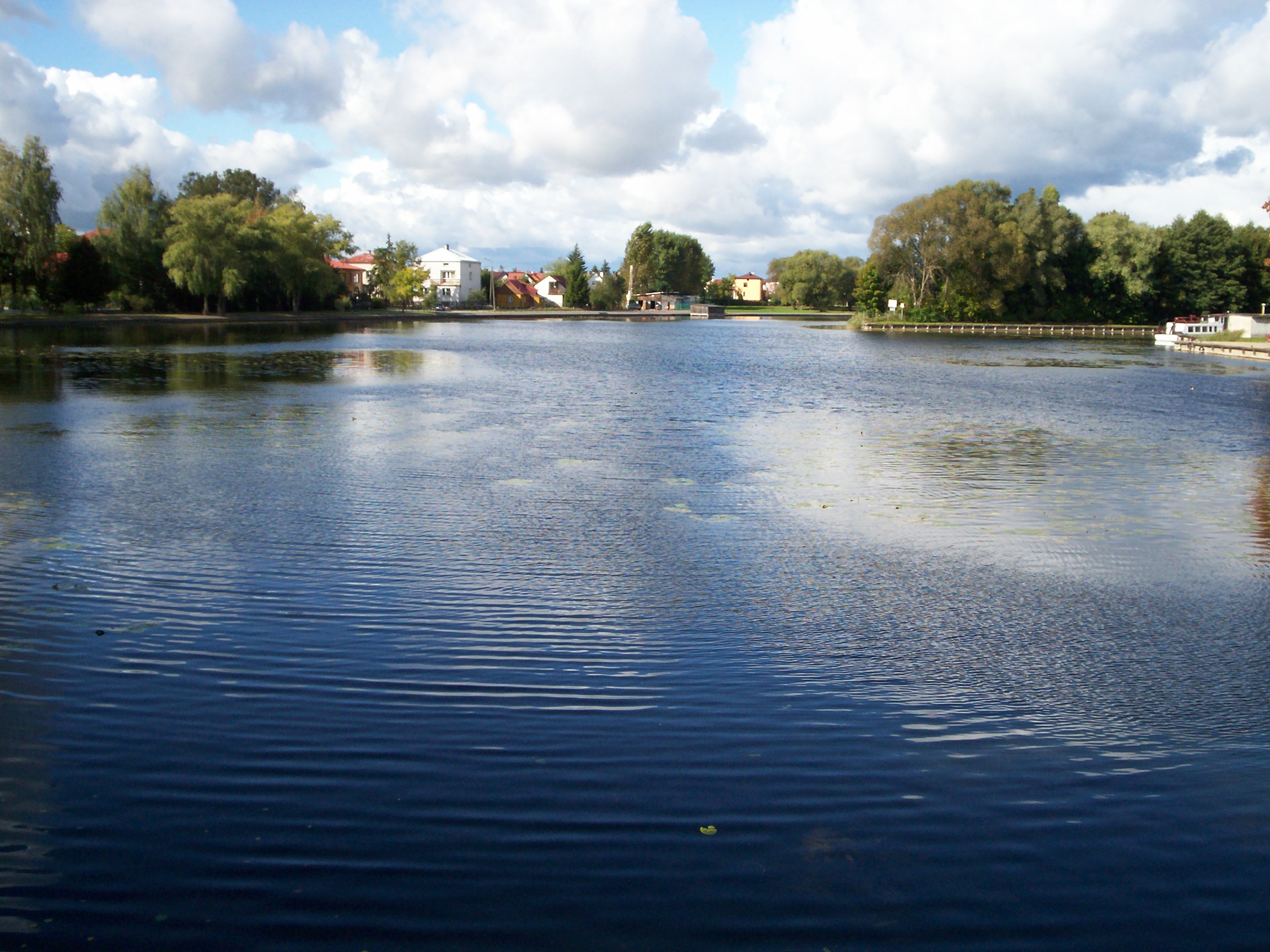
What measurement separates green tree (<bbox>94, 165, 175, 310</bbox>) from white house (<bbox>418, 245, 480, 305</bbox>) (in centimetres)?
6832

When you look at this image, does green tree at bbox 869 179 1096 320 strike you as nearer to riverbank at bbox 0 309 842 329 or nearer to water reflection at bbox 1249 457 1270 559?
riverbank at bbox 0 309 842 329

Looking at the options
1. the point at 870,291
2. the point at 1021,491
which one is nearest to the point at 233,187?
the point at 870,291

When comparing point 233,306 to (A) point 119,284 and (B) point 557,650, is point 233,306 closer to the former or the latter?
(A) point 119,284

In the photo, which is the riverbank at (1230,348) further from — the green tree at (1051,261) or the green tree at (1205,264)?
the green tree at (1205,264)

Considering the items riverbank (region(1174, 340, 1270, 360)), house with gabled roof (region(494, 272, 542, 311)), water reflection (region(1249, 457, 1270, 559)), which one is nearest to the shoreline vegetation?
house with gabled roof (region(494, 272, 542, 311))

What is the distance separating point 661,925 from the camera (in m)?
4.25

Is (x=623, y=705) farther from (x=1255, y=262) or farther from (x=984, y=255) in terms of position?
(x=1255, y=262)

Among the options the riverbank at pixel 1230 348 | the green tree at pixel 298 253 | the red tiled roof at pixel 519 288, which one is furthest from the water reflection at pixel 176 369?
the red tiled roof at pixel 519 288

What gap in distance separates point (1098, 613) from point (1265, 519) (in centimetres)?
646

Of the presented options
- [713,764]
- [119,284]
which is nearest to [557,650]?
[713,764]

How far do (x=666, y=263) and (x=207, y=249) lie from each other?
389 ft

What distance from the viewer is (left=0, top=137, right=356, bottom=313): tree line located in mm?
62594

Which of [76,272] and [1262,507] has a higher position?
[76,272]

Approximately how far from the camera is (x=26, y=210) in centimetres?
6150
